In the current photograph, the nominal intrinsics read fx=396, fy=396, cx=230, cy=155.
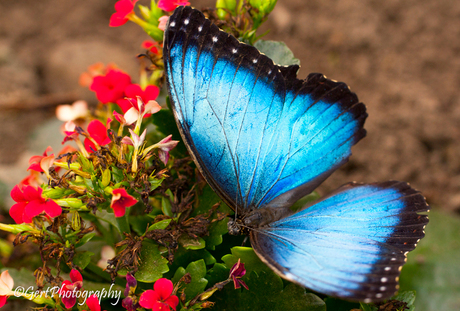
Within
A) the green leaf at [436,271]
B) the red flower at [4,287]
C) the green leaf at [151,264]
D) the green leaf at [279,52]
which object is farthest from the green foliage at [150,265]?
the green leaf at [436,271]

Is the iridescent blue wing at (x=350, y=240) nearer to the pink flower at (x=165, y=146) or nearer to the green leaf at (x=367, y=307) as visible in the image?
the green leaf at (x=367, y=307)

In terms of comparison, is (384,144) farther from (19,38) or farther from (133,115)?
(19,38)

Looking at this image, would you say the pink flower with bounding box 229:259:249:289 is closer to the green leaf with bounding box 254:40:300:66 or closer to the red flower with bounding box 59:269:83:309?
the red flower with bounding box 59:269:83:309

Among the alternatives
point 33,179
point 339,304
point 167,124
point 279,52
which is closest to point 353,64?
point 279,52

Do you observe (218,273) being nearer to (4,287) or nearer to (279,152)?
(279,152)

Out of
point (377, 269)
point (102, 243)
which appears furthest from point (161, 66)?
point (377, 269)

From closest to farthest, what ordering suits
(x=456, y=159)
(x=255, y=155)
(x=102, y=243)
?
(x=255, y=155) → (x=102, y=243) → (x=456, y=159)
